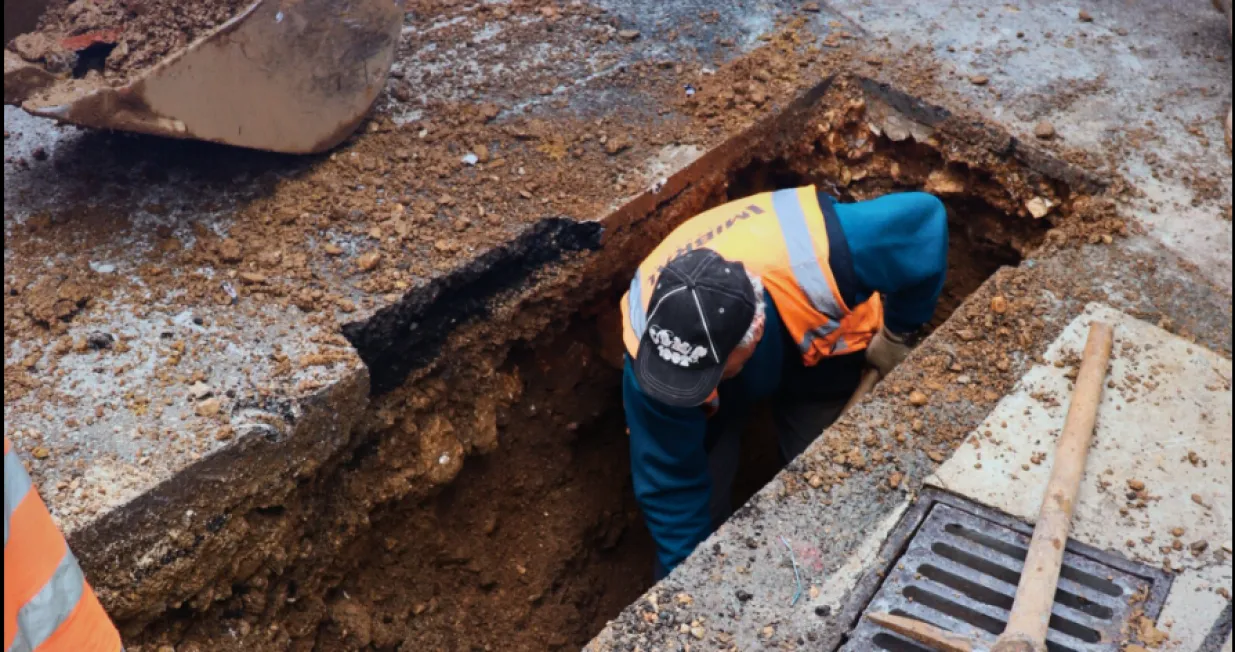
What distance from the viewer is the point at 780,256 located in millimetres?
2586

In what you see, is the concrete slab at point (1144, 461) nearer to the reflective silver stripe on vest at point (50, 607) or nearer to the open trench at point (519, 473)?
the open trench at point (519, 473)

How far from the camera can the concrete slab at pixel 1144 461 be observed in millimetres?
2180

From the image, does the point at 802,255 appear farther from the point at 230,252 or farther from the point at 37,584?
the point at 37,584

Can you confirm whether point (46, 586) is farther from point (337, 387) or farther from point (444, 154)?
point (444, 154)

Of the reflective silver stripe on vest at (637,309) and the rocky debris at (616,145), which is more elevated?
the rocky debris at (616,145)

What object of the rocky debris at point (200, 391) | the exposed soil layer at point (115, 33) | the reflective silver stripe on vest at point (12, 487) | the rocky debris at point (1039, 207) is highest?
the exposed soil layer at point (115, 33)

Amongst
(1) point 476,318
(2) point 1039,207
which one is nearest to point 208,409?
(1) point 476,318

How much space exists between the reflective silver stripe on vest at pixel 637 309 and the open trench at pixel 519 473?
1.37 feet

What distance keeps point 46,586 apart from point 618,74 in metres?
2.63

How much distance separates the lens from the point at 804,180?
3666 mm

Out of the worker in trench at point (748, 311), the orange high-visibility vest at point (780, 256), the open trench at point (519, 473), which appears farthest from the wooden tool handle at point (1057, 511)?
the open trench at point (519, 473)

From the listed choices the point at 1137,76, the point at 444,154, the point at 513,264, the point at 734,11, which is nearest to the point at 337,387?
the point at 513,264


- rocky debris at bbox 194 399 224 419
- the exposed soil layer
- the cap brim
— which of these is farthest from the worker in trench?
the exposed soil layer

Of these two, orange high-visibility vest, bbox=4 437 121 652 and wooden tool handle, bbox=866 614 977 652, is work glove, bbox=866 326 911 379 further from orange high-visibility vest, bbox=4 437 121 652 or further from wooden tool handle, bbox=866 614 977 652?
orange high-visibility vest, bbox=4 437 121 652
